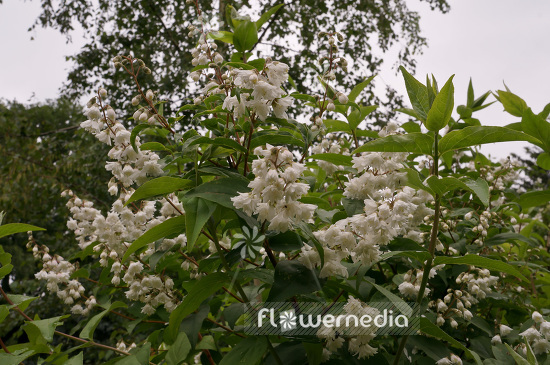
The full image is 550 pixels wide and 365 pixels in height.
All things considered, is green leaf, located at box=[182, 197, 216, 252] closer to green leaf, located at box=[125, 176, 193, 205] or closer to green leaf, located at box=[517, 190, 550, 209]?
green leaf, located at box=[125, 176, 193, 205]

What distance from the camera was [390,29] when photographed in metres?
8.20

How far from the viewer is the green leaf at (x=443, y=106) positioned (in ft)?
3.85

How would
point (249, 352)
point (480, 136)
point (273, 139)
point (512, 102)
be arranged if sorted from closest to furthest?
point (480, 136) → point (249, 352) → point (273, 139) → point (512, 102)

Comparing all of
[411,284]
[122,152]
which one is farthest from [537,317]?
[122,152]

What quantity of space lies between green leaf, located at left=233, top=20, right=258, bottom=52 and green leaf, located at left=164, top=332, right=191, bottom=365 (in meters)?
1.02

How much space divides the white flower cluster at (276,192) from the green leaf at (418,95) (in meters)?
0.40

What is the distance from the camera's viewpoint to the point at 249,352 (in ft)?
4.19

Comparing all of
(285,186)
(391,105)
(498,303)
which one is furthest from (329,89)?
(391,105)

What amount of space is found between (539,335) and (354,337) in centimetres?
76

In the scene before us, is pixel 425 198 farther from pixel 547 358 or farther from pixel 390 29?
pixel 390 29

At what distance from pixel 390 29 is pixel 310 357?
785 centimetres

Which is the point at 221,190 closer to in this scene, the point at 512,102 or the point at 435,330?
the point at 435,330

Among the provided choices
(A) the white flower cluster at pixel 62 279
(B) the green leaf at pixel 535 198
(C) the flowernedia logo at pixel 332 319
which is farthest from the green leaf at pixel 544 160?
(A) the white flower cluster at pixel 62 279

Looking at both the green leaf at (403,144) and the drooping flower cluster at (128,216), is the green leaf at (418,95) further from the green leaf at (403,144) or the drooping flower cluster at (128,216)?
the drooping flower cluster at (128,216)
